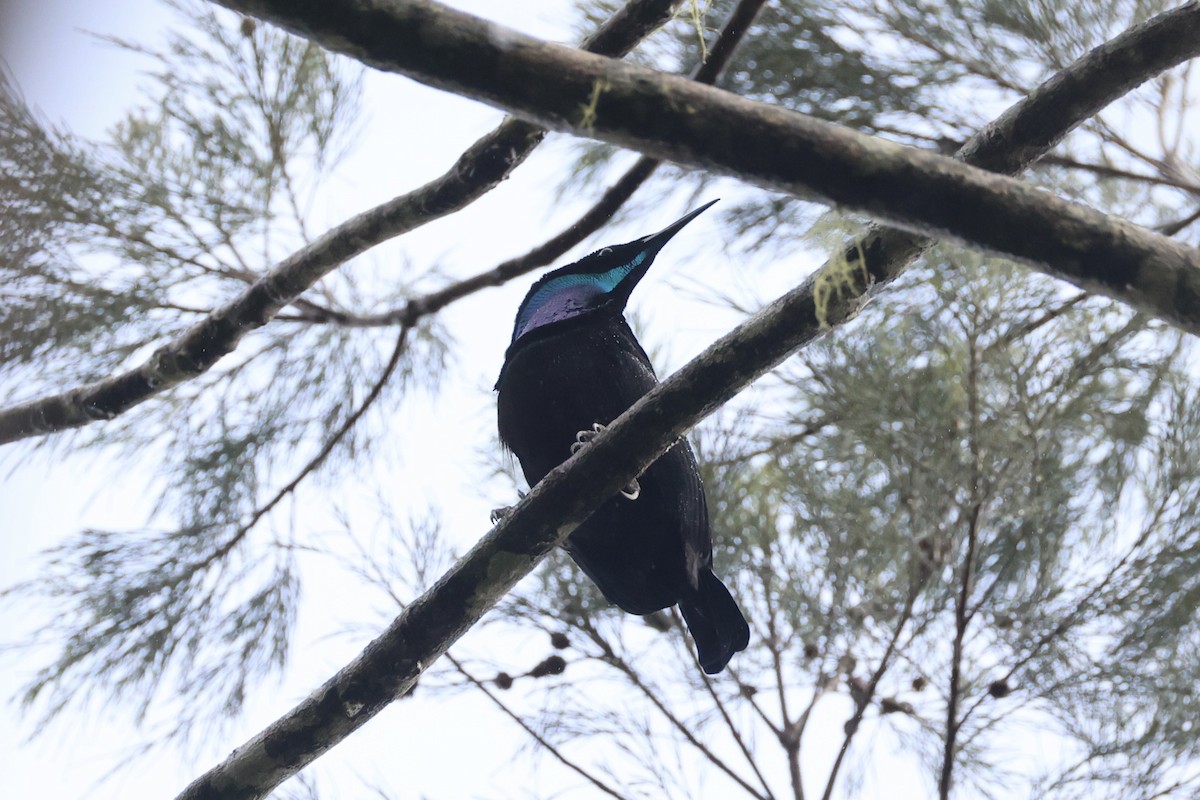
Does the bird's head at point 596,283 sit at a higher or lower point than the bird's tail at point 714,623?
higher

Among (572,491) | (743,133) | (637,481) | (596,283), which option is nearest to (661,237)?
(596,283)

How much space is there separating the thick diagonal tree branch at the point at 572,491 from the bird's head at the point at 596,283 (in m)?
0.59

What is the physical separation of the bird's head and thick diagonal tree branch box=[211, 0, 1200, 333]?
99cm

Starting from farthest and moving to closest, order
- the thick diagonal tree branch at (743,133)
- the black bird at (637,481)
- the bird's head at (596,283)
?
the bird's head at (596,283), the black bird at (637,481), the thick diagonal tree branch at (743,133)

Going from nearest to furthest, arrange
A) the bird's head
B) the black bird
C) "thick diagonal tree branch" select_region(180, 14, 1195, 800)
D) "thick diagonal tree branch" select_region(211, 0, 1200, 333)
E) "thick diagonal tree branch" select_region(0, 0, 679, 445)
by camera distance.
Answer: "thick diagonal tree branch" select_region(211, 0, 1200, 333), "thick diagonal tree branch" select_region(180, 14, 1195, 800), "thick diagonal tree branch" select_region(0, 0, 679, 445), the black bird, the bird's head

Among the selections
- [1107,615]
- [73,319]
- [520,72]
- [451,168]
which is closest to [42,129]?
[73,319]

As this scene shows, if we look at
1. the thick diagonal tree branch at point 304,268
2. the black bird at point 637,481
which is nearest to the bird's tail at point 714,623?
the black bird at point 637,481

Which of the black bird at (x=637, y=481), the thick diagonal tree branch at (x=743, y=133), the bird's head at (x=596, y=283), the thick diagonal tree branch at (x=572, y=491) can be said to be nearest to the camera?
the thick diagonal tree branch at (x=743, y=133)

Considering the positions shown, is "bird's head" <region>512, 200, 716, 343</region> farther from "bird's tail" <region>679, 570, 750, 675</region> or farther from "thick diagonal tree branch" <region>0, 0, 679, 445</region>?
"bird's tail" <region>679, 570, 750, 675</region>

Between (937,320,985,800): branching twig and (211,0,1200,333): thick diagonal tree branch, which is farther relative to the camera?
(937,320,985,800): branching twig

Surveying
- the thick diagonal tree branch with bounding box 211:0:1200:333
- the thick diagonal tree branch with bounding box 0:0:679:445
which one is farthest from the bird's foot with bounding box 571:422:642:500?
the thick diagonal tree branch with bounding box 211:0:1200:333

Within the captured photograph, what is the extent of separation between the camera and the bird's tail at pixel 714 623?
5.94 ft

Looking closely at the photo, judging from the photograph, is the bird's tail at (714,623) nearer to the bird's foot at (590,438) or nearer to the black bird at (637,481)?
the black bird at (637,481)

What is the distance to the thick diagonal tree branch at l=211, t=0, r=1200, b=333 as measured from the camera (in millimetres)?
874
